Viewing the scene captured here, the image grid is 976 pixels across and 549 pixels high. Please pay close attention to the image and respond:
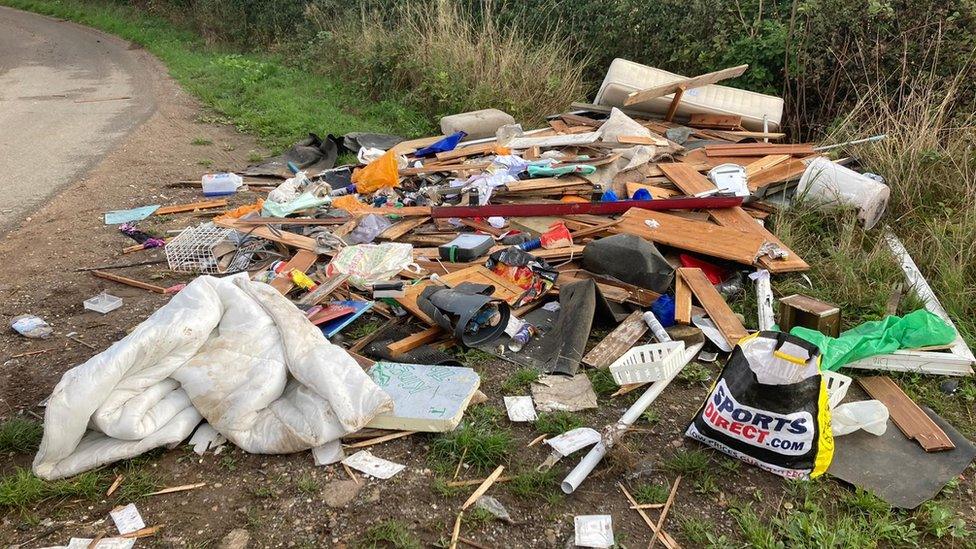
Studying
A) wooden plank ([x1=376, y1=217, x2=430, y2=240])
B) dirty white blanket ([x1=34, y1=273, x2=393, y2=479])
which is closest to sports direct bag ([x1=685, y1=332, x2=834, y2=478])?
dirty white blanket ([x1=34, y1=273, x2=393, y2=479])

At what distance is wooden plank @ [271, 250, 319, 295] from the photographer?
16.4ft

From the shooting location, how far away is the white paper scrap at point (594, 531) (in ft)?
9.77

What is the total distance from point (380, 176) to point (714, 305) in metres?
4.00

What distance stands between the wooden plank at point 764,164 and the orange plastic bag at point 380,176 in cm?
370

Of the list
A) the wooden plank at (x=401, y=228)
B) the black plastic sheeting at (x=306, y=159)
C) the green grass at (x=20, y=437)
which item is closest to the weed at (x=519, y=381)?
the wooden plank at (x=401, y=228)

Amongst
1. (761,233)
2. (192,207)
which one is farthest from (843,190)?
(192,207)

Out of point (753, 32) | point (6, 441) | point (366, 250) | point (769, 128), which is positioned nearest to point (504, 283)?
point (366, 250)

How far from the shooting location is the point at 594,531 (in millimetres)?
3041

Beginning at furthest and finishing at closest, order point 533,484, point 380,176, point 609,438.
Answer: point 380,176 < point 609,438 < point 533,484

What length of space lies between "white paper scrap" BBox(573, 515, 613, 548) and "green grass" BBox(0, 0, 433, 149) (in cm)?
740

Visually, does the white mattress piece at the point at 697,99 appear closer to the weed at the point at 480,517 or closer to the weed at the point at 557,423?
the weed at the point at 557,423

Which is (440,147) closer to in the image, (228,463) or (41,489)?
(228,463)

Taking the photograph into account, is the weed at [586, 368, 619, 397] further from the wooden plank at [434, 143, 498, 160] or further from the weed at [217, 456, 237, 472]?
the wooden plank at [434, 143, 498, 160]

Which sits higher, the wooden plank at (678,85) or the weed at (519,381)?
the wooden plank at (678,85)
